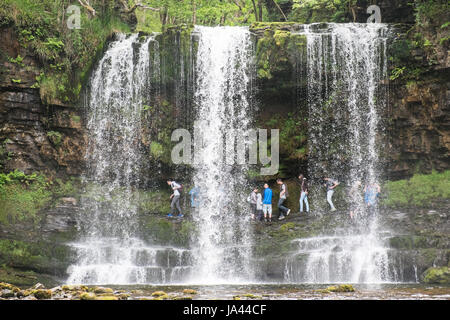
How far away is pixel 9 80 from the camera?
17.0 metres

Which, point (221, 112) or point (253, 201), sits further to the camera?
point (221, 112)

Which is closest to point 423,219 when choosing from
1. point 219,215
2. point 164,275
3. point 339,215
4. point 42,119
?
point 339,215

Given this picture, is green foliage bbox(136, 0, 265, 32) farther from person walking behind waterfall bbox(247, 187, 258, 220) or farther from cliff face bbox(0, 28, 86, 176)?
person walking behind waterfall bbox(247, 187, 258, 220)

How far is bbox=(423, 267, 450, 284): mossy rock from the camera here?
1241cm

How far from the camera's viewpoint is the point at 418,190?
17.3 m

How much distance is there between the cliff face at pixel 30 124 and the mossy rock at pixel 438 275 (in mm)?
12197

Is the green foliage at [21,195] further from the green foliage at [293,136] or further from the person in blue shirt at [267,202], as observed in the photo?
the green foliage at [293,136]

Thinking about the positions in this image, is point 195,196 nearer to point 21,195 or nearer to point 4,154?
point 21,195

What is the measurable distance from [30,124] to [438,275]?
1404 cm

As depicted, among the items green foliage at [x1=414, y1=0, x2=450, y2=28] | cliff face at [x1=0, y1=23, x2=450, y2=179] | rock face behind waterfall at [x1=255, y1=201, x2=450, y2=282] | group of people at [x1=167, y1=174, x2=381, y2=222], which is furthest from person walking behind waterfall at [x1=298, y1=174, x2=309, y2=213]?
green foliage at [x1=414, y1=0, x2=450, y2=28]

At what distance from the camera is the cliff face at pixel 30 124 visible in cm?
1705

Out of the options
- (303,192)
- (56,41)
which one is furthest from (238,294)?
(56,41)

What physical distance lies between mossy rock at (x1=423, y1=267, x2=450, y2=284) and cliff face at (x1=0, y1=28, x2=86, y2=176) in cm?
1220

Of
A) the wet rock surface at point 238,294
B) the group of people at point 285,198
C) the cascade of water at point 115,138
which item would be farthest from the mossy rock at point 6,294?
the group of people at point 285,198
